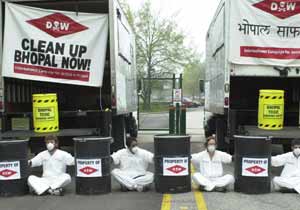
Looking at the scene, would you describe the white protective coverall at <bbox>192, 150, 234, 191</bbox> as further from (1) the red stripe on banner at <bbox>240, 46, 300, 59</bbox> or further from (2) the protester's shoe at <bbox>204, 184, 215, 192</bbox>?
(1) the red stripe on banner at <bbox>240, 46, 300, 59</bbox>

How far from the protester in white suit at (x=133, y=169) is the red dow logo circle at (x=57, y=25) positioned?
11.4ft

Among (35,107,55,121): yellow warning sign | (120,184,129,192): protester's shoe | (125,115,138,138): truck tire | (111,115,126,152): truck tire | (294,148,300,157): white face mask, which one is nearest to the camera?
(294,148,300,157): white face mask

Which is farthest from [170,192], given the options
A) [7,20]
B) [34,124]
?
[7,20]

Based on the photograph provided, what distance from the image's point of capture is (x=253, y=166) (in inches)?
342

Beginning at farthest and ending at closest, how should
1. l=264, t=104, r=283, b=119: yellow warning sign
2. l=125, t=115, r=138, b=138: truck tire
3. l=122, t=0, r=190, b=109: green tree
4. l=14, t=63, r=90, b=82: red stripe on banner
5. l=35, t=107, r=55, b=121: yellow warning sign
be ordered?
l=122, t=0, r=190, b=109: green tree → l=125, t=115, r=138, b=138: truck tire → l=14, t=63, r=90, b=82: red stripe on banner → l=264, t=104, r=283, b=119: yellow warning sign → l=35, t=107, r=55, b=121: yellow warning sign

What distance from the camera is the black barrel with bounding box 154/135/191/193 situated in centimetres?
870

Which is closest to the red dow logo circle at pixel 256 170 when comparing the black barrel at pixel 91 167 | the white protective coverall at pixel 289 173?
the white protective coverall at pixel 289 173

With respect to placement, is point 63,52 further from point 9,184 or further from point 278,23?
point 278,23

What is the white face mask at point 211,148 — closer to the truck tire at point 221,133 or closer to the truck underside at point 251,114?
the truck underside at point 251,114

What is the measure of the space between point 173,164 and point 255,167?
4.39 feet

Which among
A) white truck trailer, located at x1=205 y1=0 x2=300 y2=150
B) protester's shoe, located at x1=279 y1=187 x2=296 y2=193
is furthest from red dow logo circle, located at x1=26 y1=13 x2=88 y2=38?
protester's shoe, located at x1=279 y1=187 x2=296 y2=193

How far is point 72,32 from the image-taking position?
1138 centimetres

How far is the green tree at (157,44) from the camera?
138 ft

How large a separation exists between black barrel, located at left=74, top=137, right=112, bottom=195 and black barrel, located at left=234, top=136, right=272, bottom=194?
2178mm
